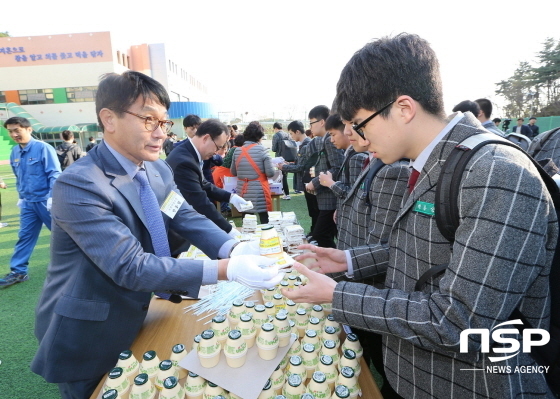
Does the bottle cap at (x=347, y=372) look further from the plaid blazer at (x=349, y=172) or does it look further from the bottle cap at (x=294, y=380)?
the plaid blazer at (x=349, y=172)

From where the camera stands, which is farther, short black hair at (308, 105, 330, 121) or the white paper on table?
short black hair at (308, 105, 330, 121)

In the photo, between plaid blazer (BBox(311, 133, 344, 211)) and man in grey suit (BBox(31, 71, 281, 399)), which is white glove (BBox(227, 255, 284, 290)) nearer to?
man in grey suit (BBox(31, 71, 281, 399))

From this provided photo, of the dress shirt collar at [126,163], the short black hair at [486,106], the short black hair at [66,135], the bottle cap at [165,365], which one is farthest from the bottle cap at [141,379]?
the short black hair at [66,135]

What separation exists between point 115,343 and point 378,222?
1.40m

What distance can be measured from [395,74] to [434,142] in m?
0.26

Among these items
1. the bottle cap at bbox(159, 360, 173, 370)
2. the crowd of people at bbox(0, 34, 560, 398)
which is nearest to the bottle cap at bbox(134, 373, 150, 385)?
the bottle cap at bbox(159, 360, 173, 370)

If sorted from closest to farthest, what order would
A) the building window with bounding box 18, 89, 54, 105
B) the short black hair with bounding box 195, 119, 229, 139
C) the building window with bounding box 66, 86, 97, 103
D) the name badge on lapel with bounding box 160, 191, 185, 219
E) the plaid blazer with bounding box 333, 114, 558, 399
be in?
the plaid blazer with bounding box 333, 114, 558, 399, the name badge on lapel with bounding box 160, 191, 185, 219, the short black hair with bounding box 195, 119, 229, 139, the building window with bounding box 18, 89, 54, 105, the building window with bounding box 66, 86, 97, 103

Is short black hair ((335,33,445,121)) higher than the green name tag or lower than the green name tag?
higher

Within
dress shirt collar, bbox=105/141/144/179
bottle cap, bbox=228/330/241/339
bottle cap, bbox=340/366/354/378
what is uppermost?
dress shirt collar, bbox=105/141/144/179

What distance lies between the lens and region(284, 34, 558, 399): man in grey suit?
776 mm

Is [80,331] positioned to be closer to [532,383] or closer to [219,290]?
[219,290]

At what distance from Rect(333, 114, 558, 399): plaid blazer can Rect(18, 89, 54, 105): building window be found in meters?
32.9

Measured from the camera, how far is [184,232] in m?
1.88

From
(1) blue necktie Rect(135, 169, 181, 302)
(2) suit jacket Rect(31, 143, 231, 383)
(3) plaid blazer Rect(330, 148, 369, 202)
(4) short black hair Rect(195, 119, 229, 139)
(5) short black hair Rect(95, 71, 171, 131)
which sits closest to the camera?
(2) suit jacket Rect(31, 143, 231, 383)
